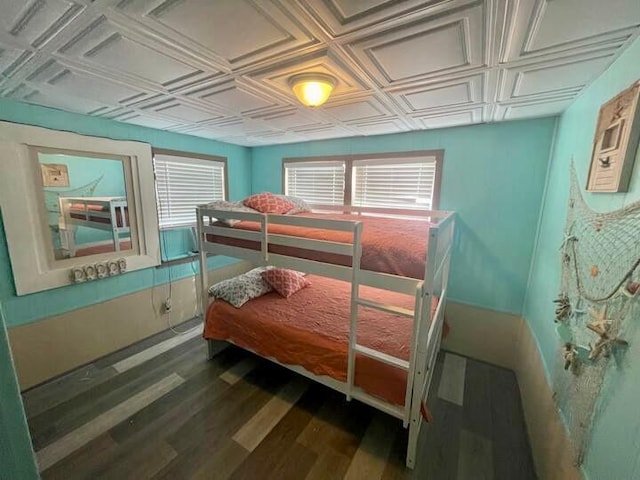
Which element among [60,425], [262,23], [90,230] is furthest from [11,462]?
[90,230]

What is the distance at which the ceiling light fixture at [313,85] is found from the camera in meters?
1.45

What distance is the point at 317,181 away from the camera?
351 centimetres

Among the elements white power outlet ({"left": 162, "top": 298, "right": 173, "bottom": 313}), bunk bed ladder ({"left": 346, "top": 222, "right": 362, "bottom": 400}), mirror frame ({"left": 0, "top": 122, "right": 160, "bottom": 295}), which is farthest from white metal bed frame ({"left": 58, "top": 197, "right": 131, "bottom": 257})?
bunk bed ladder ({"left": 346, "top": 222, "right": 362, "bottom": 400})

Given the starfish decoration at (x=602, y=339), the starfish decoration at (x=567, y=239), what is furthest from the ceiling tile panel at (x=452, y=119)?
the starfish decoration at (x=602, y=339)

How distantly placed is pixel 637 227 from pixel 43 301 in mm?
3841

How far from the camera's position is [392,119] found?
2268 mm

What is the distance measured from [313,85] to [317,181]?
2.05 m

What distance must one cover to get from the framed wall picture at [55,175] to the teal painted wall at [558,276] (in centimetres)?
374

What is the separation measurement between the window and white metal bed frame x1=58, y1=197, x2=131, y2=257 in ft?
6.60

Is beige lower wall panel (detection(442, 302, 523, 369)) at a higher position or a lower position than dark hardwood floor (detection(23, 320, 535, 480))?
higher

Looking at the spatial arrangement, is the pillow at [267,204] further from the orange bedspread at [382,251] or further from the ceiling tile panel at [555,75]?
the ceiling tile panel at [555,75]

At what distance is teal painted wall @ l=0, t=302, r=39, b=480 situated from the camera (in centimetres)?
63

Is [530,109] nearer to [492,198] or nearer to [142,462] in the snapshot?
[492,198]

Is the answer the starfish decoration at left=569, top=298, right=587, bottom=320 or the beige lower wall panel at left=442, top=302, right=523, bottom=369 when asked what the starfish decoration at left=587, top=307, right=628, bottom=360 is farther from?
the beige lower wall panel at left=442, top=302, right=523, bottom=369
